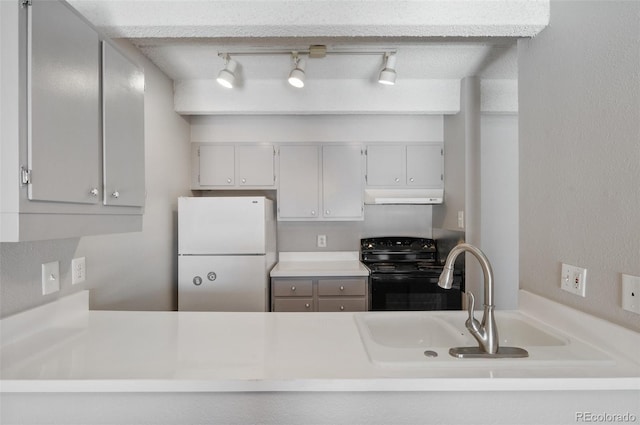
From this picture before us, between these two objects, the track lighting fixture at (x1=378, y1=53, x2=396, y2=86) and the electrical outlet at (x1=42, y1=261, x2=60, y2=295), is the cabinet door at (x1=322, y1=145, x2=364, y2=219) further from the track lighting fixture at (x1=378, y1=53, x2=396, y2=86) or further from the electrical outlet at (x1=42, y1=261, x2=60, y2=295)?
the electrical outlet at (x1=42, y1=261, x2=60, y2=295)

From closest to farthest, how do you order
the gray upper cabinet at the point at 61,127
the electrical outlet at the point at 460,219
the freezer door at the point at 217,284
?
1. the gray upper cabinet at the point at 61,127
2. the freezer door at the point at 217,284
3. the electrical outlet at the point at 460,219

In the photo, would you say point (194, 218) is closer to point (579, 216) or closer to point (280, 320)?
point (280, 320)

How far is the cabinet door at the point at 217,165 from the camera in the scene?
9.74 ft

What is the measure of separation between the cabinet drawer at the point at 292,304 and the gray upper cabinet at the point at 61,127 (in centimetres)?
160

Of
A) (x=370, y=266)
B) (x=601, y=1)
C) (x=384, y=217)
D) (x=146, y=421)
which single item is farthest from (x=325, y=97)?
(x=146, y=421)

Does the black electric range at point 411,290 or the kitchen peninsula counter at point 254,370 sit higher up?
the kitchen peninsula counter at point 254,370

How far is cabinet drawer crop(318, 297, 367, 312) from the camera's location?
106 inches

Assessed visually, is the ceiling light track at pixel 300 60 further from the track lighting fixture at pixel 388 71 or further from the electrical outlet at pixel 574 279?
the electrical outlet at pixel 574 279

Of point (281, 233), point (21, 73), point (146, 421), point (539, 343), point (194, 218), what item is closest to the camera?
point (21, 73)

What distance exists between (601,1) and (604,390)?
1.27m

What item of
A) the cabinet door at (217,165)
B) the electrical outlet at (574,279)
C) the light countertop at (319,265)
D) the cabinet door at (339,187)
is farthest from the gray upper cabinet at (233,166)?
the electrical outlet at (574,279)

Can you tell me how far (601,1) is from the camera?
1.10 m

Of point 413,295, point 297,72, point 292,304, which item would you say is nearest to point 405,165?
point 413,295

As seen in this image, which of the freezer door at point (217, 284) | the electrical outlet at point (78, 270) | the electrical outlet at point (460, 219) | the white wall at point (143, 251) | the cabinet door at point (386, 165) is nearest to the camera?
the white wall at point (143, 251)
